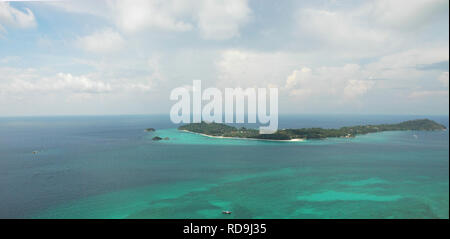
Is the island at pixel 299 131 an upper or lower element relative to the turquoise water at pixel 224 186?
upper

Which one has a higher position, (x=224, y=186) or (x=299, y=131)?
(x=299, y=131)

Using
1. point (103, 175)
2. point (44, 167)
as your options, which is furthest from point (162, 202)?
point (44, 167)

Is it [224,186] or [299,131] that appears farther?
[299,131]

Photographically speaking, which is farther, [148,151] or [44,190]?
[148,151]

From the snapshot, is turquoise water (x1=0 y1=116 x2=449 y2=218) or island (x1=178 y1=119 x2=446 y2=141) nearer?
turquoise water (x1=0 y1=116 x2=449 y2=218)

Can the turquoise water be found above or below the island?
below

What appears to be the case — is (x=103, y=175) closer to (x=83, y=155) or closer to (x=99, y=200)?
(x=99, y=200)

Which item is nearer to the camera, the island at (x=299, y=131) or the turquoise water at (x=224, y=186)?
the turquoise water at (x=224, y=186)

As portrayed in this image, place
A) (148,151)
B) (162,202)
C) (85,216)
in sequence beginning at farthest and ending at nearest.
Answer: (148,151) < (162,202) < (85,216)
